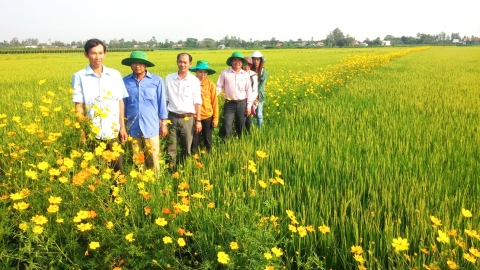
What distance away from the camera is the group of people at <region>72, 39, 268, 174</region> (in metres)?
3.23

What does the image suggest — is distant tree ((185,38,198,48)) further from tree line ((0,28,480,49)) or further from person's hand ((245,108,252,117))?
person's hand ((245,108,252,117))

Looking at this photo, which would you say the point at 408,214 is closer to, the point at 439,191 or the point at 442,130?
the point at 439,191

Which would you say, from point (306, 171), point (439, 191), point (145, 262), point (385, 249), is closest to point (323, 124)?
point (306, 171)

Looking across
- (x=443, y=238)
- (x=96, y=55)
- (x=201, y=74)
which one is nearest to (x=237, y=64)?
(x=201, y=74)

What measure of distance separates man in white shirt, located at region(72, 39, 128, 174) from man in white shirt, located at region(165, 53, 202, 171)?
0.93 meters

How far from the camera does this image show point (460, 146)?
12.8 feet

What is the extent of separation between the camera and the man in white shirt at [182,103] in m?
4.27

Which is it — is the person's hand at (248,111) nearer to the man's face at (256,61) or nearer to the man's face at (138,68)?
the man's face at (256,61)

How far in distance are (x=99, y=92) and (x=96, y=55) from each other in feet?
1.15

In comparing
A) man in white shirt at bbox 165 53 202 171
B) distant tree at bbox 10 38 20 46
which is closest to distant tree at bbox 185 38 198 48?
distant tree at bbox 10 38 20 46

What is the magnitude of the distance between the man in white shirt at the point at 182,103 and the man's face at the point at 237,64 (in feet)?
3.46

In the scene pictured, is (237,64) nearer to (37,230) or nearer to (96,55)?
(96,55)

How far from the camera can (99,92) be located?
3.30m

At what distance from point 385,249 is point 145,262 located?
1.38 metres
